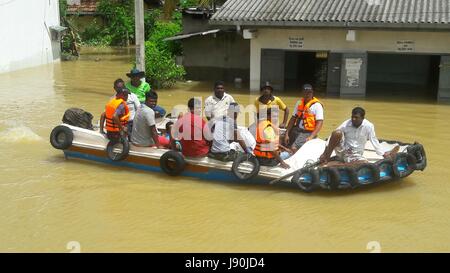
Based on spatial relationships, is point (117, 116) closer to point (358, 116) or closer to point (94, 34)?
point (358, 116)

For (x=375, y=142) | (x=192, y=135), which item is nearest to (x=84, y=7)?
(x=192, y=135)

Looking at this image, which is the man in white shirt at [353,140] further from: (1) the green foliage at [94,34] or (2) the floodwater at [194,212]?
(1) the green foliage at [94,34]

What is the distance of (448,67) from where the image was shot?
52.5 ft

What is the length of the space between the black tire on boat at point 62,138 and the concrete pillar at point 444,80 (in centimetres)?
1125

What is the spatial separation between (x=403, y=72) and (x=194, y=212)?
606 inches

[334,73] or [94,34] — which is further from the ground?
[94,34]

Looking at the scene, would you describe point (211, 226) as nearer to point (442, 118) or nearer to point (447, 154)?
point (447, 154)

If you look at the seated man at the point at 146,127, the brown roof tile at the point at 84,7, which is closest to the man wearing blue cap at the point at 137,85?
the seated man at the point at 146,127

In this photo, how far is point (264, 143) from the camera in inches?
314

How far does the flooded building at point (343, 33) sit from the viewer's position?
1584cm

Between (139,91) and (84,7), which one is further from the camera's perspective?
(84,7)

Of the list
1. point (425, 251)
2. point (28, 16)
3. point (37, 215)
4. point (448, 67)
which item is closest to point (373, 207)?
point (425, 251)

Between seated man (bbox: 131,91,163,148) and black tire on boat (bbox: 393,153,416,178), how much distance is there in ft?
12.2

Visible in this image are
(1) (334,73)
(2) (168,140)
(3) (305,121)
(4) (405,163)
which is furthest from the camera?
(1) (334,73)
